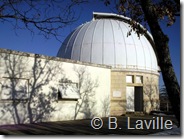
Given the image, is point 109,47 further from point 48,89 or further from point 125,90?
point 48,89

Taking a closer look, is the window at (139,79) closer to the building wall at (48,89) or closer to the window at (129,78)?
the window at (129,78)

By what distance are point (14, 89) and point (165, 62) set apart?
8368 mm

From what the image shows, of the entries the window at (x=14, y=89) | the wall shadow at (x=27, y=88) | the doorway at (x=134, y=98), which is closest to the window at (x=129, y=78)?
the doorway at (x=134, y=98)

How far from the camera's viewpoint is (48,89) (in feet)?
40.8

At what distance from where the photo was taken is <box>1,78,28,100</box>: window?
35.1 ft

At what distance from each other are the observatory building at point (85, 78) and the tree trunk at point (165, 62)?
6.13ft

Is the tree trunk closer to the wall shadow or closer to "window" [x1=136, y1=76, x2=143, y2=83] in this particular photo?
the wall shadow

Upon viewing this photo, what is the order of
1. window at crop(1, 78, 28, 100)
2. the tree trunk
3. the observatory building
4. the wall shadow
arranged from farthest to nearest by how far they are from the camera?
the observatory building < the wall shadow < window at crop(1, 78, 28, 100) < the tree trunk

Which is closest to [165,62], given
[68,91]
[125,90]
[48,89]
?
[48,89]

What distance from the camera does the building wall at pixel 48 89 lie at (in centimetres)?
1092

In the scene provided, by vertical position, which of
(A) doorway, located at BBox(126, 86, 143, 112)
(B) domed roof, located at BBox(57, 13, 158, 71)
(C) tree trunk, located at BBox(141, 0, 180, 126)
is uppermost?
(B) domed roof, located at BBox(57, 13, 158, 71)

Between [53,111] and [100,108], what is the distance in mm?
3363

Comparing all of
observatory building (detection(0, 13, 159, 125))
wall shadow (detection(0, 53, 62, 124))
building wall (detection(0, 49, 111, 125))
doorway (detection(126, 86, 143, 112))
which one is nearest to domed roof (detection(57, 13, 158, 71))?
observatory building (detection(0, 13, 159, 125))

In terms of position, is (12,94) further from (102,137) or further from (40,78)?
(102,137)
